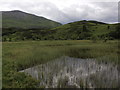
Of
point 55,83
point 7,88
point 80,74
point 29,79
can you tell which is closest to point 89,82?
point 80,74

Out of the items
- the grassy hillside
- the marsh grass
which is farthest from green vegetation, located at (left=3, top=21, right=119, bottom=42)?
the marsh grass

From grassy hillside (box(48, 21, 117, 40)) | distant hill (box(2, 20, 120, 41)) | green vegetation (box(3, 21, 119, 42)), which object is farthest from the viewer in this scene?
grassy hillside (box(48, 21, 117, 40))

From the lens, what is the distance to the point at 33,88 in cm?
918

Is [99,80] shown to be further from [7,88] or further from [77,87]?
[7,88]

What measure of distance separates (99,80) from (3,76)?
9932mm

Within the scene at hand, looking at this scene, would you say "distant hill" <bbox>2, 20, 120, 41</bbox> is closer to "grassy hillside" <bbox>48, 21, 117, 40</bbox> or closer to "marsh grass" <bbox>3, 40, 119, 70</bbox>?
"grassy hillside" <bbox>48, 21, 117, 40</bbox>

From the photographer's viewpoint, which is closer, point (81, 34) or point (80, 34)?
point (81, 34)

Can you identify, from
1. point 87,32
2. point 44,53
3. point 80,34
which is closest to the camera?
point 44,53

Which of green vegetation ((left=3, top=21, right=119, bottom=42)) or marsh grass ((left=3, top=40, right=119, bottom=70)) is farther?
green vegetation ((left=3, top=21, right=119, bottom=42))

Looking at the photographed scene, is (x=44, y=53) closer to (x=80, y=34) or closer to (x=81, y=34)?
(x=81, y=34)

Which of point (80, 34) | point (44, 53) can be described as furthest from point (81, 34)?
point (44, 53)

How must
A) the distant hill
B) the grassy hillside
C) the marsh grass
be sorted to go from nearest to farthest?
1. the marsh grass
2. the distant hill
3. the grassy hillside

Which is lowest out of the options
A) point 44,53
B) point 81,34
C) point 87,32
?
point 44,53

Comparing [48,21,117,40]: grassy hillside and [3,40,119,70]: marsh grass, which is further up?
[48,21,117,40]: grassy hillside
